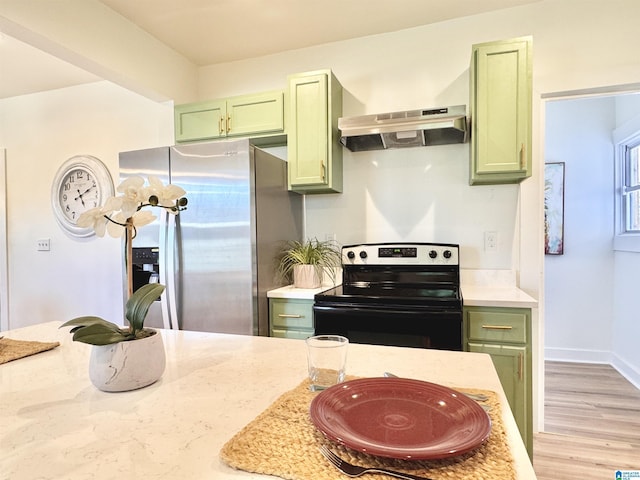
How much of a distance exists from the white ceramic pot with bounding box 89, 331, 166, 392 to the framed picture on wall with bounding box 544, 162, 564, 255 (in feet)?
12.3

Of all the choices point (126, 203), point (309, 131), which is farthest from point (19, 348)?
point (309, 131)

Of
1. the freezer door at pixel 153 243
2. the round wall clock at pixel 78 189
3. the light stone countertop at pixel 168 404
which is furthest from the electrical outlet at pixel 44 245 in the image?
the light stone countertop at pixel 168 404

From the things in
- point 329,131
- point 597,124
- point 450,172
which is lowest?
point 450,172

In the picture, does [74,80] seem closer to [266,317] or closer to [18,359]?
[266,317]

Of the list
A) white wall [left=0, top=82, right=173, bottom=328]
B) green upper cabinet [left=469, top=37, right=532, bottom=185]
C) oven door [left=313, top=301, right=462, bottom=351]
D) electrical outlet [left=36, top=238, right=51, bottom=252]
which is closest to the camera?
oven door [left=313, top=301, right=462, bottom=351]

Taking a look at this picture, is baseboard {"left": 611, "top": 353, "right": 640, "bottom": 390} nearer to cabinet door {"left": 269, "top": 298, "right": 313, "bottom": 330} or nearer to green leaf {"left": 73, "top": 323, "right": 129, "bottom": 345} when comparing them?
cabinet door {"left": 269, "top": 298, "right": 313, "bottom": 330}

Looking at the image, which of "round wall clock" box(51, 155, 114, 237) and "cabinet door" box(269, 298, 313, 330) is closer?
"cabinet door" box(269, 298, 313, 330)

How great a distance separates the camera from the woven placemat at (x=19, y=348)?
3.65 feet

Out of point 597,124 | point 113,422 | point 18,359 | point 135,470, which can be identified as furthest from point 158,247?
point 597,124

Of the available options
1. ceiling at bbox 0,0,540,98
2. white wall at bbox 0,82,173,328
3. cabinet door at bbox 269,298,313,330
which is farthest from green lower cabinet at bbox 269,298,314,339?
ceiling at bbox 0,0,540,98

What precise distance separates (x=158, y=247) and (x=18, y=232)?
2.22 meters

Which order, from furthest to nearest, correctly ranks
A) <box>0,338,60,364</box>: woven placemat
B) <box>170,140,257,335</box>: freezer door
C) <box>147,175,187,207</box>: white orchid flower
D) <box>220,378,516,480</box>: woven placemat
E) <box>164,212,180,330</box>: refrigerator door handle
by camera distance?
<box>164,212,180,330</box>: refrigerator door handle → <box>170,140,257,335</box>: freezer door → <box>0,338,60,364</box>: woven placemat → <box>147,175,187,207</box>: white orchid flower → <box>220,378,516,480</box>: woven placemat

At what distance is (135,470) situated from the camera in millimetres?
562

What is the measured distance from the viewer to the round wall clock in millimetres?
3262
